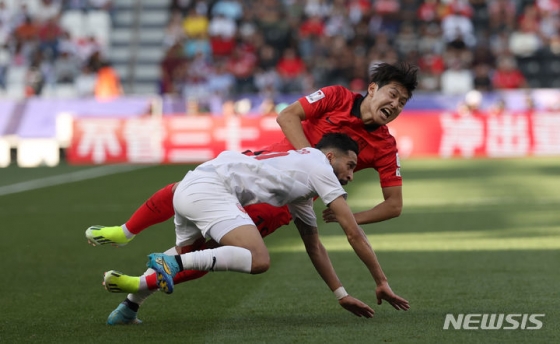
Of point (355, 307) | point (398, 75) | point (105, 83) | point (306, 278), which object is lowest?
point (105, 83)

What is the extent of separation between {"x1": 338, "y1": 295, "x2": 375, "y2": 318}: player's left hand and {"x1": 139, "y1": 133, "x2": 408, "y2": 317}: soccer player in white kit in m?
0.01

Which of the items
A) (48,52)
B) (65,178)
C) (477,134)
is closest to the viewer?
(65,178)

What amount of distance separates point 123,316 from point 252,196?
117 centimetres

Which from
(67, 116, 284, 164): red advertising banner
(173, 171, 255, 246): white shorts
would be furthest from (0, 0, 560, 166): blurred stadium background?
(173, 171, 255, 246): white shorts

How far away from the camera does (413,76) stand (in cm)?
761

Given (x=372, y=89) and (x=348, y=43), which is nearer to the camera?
(x=372, y=89)

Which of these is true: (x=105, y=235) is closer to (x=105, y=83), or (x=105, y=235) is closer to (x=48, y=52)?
(x=105, y=83)

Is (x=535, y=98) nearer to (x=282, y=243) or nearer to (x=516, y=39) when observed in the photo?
(x=516, y=39)

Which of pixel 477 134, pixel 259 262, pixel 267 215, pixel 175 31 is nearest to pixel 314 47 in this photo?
pixel 175 31

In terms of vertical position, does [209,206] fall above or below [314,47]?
above

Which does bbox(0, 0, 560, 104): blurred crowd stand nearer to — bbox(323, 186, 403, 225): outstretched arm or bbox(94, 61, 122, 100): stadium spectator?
bbox(94, 61, 122, 100): stadium spectator

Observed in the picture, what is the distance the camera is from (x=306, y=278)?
9352 millimetres

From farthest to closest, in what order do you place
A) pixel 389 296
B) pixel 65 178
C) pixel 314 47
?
1. pixel 314 47
2. pixel 65 178
3. pixel 389 296

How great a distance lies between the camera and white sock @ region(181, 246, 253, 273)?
642 cm
